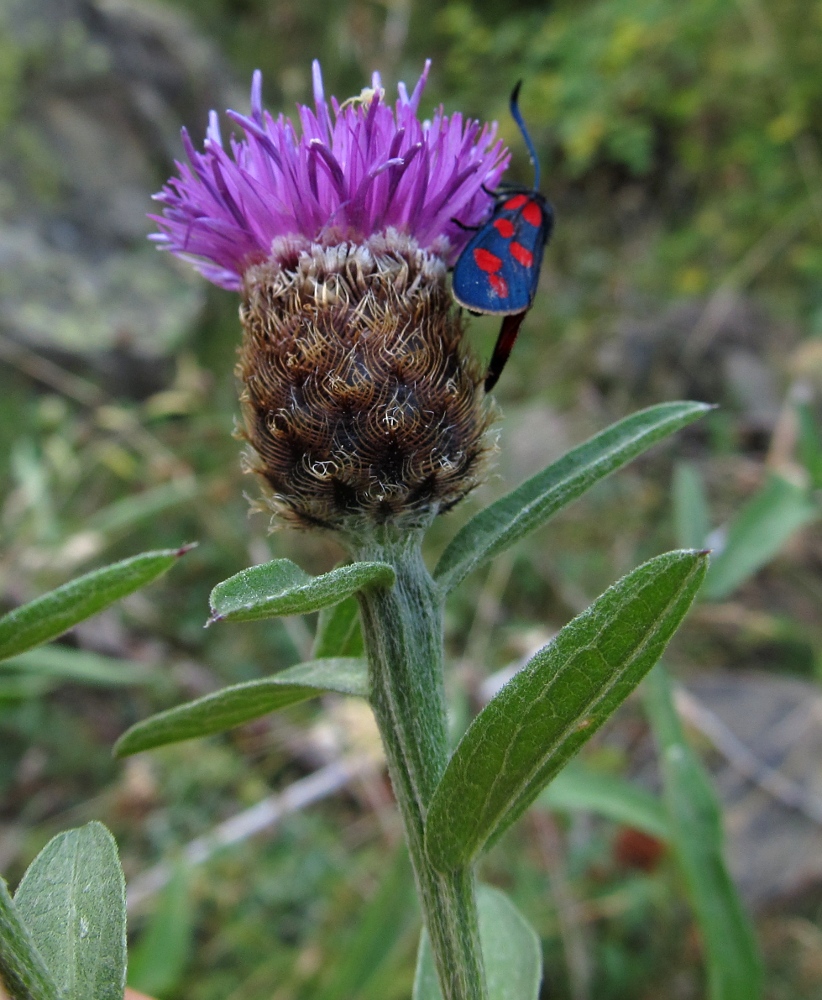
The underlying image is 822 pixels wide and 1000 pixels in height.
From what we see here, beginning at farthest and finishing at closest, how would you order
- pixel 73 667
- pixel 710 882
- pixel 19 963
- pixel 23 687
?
pixel 23 687 → pixel 73 667 → pixel 710 882 → pixel 19 963

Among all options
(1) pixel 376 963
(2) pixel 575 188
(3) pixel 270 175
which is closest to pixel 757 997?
(1) pixel 376 963

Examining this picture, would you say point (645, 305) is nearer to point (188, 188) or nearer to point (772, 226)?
point (772, 226)

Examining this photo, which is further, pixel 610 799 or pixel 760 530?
pixel 760 530

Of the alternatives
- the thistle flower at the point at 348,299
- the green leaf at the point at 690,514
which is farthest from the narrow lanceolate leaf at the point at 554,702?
the green leaf at the point at 690,514

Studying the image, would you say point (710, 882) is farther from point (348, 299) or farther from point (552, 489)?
point (348, 299)

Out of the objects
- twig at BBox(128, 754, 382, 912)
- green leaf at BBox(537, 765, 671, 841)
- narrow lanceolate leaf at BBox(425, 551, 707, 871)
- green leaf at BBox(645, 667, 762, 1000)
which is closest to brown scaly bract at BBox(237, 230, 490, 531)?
narrow lanceolate leaf at BBox(425, 551, 707, 871)

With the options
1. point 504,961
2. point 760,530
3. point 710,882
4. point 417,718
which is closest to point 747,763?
point 760,530
